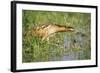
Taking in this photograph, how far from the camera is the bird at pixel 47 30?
5.68 feet

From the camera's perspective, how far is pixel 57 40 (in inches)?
70.9

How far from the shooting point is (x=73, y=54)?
185cm

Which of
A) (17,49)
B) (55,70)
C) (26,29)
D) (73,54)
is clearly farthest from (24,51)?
(73,54)

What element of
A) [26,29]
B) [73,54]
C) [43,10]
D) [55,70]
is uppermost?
[43,10]

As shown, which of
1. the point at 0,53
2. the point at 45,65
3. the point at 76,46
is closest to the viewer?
the point at 0,53

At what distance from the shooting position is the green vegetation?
5.58 ft

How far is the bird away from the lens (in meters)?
1.73

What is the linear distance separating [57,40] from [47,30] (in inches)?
4.6

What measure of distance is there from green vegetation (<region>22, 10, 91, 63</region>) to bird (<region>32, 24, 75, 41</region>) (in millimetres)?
25

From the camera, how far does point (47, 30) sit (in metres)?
1.76

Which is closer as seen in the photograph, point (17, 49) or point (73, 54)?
point (17, 49)

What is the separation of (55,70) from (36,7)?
0.52 metres

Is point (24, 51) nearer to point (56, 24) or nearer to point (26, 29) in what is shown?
point (26, 29)

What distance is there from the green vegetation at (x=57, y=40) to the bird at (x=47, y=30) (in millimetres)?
25
